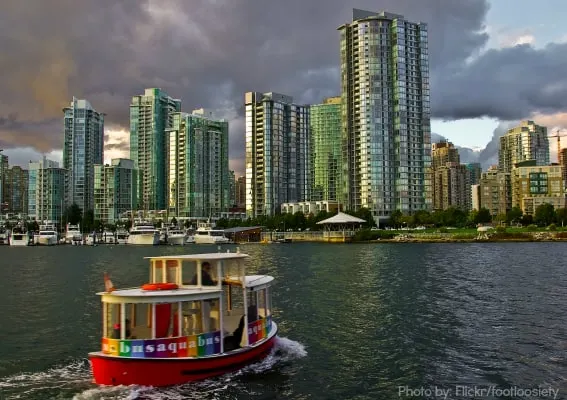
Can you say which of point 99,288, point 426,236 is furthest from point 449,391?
point 426,236

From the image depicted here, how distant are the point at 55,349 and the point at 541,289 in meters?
44.4

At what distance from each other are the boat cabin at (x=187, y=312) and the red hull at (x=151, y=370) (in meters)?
0.33

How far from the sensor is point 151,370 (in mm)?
21766

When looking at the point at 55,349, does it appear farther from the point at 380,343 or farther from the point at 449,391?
the point at 449,391

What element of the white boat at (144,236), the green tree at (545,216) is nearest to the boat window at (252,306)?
the white boat at (144,236)

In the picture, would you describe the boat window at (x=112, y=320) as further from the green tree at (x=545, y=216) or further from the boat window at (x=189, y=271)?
the green tree at (x=545, y=216)

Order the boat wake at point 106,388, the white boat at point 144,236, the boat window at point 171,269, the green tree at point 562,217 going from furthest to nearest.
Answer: the white boat at point 144,236
the green tree at point 562,217
the boat window at point 171,269
the boat wake at point 106,388

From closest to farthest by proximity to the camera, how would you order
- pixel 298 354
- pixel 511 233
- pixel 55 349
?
pixel 298 354 < pixel 55 349 < pixel 511 233

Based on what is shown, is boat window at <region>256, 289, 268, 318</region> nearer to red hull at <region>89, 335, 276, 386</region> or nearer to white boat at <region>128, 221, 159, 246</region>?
red hull at <region>89, 335, 276, 386</region>

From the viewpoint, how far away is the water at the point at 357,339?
77.0 feet

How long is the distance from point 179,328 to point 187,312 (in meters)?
0.98

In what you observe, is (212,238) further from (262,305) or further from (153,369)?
(153,369)

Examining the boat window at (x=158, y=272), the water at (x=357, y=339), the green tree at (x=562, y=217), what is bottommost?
the water at (x=357, y=339)

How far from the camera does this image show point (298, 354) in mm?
28469
